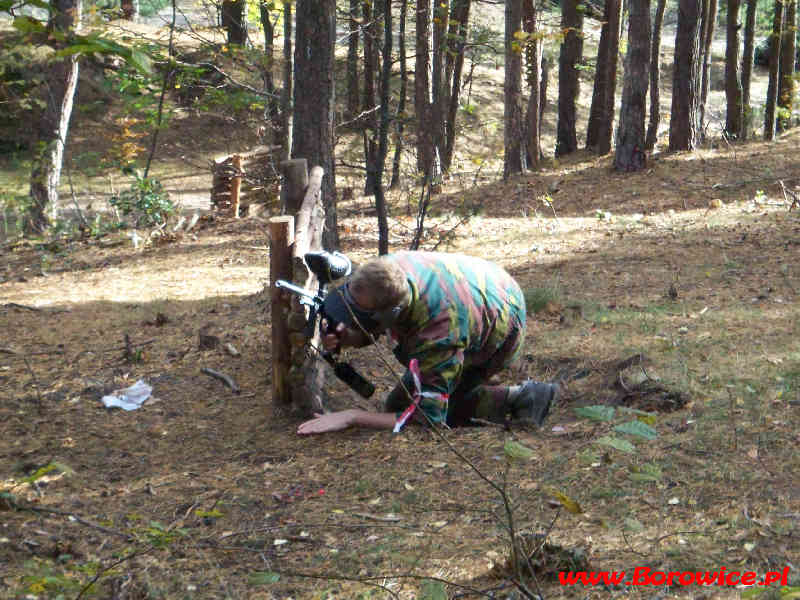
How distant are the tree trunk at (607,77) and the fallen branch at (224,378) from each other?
13608mm

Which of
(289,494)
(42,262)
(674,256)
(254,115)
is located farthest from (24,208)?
(289,494)

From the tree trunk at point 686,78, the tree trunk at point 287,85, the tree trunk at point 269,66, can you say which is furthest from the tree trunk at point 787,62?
the tree trunk at point 269,66

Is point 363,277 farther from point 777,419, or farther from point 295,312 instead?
point 777,419

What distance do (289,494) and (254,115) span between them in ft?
59.8

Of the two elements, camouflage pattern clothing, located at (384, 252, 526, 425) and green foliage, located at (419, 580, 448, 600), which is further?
camouflage pattern clothing, located at (384, 252, 526, 425)

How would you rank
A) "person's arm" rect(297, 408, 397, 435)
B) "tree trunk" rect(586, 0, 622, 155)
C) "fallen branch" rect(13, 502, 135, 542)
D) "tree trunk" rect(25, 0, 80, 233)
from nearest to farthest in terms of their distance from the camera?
"fallen branch" rect(13, 502, 135, 542) → "person's arm" rect(297, 408, 397, 435) → "tree trunk" rect(25, 0, 80, 233) → "tree trunk" rect(586, 0, 622, 155)

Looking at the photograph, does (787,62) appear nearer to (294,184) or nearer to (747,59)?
(747,59)

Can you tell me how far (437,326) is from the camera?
4156mm

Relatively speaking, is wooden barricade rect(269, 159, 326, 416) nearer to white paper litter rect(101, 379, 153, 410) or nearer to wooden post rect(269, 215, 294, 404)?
wooden post rect(269, 215, 294, 404)

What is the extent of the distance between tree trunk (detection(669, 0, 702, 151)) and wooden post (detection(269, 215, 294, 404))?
11536mm

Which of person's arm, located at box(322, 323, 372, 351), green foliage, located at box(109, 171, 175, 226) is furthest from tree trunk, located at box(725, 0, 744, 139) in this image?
person's arm, located at box(322, 323, 372, 351)

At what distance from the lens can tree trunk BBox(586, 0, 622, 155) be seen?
1730cm

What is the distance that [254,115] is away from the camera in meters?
21.0

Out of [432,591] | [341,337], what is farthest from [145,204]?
[432,591]
